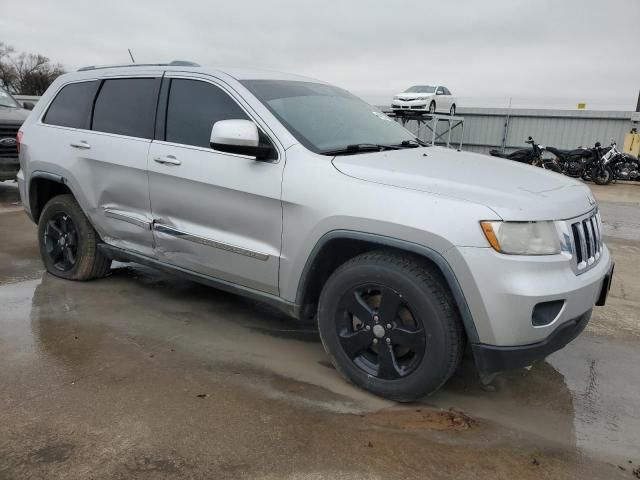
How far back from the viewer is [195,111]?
11.8ft

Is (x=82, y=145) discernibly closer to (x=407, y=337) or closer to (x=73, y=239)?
(x=73, y=239)

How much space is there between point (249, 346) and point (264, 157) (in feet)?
A: 4.32

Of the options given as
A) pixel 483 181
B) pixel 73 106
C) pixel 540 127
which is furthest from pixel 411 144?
pixel 540 127

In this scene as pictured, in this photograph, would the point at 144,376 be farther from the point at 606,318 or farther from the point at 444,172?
the point at 606,318

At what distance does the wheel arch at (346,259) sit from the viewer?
2.52 meters

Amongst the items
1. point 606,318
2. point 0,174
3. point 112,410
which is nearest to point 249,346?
point 112,410

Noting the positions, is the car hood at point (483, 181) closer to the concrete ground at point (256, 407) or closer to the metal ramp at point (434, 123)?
the concrete ground at point (256, 407)

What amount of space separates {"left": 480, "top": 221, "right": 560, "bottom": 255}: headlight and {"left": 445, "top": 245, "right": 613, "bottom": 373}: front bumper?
0.11 ft

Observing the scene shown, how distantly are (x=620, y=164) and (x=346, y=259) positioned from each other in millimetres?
14240

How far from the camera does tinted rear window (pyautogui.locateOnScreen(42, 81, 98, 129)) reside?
4.29 meters

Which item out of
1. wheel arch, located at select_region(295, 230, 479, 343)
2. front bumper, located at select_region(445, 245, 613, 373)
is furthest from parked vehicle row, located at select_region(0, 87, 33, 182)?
front bumper, located at select_region(445, 245, 613, 373)

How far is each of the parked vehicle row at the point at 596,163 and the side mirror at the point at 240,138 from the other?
45.7 feet

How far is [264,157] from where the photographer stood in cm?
310

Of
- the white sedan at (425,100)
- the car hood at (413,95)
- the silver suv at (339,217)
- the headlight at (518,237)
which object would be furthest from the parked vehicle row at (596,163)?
the headlight at (518,237)
